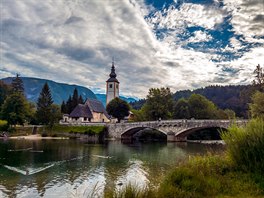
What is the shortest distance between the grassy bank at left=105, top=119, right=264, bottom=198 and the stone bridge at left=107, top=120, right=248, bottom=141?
3974 centimetres

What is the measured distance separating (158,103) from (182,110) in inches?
278

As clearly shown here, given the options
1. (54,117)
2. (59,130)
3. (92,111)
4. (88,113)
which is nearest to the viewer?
(59,130)

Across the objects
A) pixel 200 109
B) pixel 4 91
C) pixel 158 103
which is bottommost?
pixel 200 109

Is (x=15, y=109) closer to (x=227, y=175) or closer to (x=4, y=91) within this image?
(x=4, y=91)

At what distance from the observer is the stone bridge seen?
171ft

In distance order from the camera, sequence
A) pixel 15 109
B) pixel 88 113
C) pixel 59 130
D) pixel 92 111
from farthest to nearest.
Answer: pixel 92 111
pixel 88 113
pixel 59 130
pixel 15 109

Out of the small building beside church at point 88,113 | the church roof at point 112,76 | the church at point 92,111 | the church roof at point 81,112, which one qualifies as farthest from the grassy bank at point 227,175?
the church roof at point 112,76

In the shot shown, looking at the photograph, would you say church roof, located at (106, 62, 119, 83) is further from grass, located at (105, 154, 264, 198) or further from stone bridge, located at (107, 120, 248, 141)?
grass, located at (105, 154, 264, 198)

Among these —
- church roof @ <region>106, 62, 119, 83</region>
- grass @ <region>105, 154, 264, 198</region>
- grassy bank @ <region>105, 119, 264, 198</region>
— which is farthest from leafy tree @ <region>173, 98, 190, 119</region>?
grass @ <region>105, 154, 264, 198</region>

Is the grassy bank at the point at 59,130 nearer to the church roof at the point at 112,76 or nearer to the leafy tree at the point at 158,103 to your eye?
the leafy tree at the point at 158,103

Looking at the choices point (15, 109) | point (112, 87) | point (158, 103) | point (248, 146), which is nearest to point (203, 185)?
point (248, 146)

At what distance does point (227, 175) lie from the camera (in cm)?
1084

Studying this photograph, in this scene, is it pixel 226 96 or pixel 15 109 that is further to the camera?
pixel 226 96

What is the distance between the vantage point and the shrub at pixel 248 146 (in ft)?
34.4
